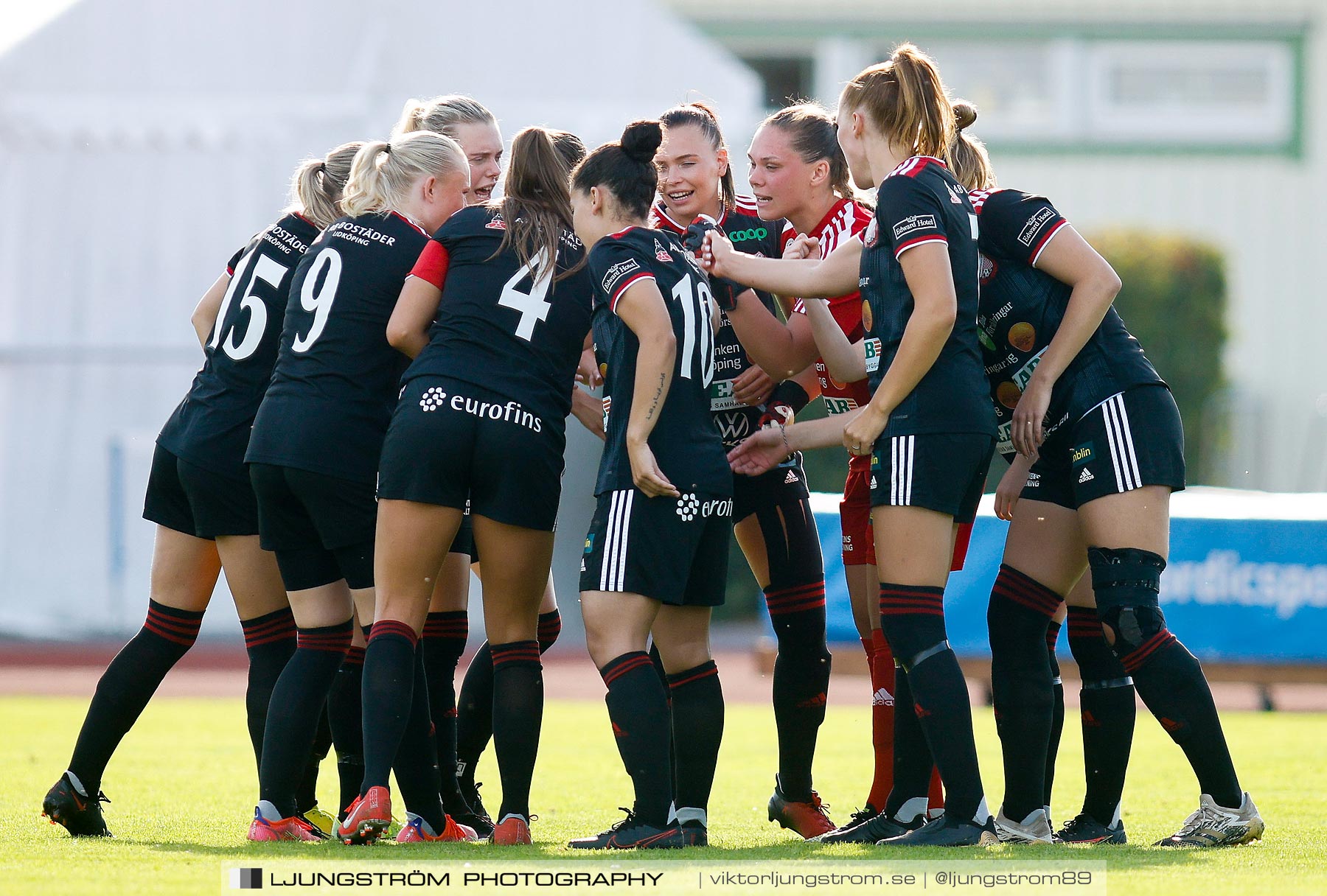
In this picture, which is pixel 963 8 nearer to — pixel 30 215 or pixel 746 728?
pixel 30 215

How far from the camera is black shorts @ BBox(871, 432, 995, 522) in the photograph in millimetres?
4250

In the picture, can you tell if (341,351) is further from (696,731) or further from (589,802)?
(589,802)

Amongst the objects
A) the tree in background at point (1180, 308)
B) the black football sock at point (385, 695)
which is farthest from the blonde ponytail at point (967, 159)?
the tree in background at point (1180, 308)

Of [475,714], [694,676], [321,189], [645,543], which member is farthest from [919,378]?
[321,189]

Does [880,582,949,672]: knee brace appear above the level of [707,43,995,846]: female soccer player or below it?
below

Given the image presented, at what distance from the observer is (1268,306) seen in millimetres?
24641

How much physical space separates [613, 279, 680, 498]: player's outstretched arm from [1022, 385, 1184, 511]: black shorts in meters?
1.19

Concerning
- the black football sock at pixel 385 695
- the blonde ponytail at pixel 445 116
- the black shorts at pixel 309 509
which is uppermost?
the blonde ponytail at pixel 445 116

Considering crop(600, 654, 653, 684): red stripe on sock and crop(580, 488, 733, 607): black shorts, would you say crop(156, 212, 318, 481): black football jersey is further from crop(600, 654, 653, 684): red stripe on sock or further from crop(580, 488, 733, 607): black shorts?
crop(600, 654, 653, 684): red stripe on sock

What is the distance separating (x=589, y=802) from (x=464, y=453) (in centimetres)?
203

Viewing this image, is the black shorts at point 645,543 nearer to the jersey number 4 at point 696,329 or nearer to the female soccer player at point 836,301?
the jersey number 4 at point 696,329

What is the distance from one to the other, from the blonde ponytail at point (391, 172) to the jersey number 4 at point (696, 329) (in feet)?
2.98

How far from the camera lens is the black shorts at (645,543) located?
4336 mm

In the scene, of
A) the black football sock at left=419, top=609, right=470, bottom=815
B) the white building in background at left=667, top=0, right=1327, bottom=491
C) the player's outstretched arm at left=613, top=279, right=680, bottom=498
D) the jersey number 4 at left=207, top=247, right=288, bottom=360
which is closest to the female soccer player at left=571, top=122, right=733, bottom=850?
the player's outstretched arm at left=613, top=279, right=680, bottom=498
